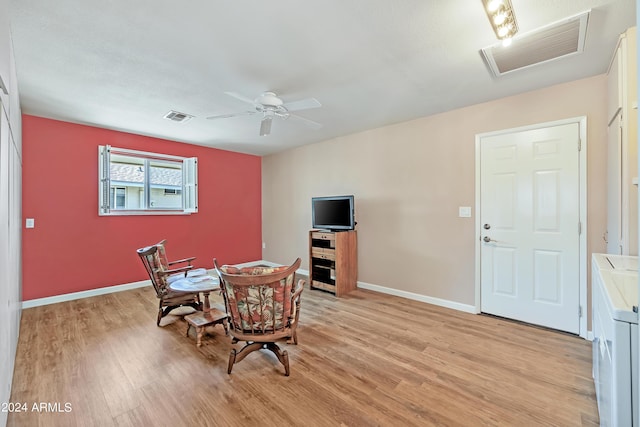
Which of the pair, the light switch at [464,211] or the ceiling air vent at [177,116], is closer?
the light switch at [464,211]

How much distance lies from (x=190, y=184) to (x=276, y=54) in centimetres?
346

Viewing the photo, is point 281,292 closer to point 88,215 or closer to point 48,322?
point 48,322

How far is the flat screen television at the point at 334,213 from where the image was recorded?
403 centimetres

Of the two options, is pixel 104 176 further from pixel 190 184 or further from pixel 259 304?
pixel 259 304

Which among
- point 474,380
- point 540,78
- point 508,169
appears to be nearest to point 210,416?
point 474,380

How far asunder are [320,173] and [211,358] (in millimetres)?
3488

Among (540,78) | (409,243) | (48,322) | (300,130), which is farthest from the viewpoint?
(300,130)

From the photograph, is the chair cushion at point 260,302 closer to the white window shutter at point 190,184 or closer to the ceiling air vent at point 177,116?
the ceiling air vent at point 177,116

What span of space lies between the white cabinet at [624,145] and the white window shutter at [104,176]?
588 centimetres

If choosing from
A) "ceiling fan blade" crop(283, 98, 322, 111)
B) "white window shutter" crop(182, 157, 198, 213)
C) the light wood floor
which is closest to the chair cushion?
the light wood floor

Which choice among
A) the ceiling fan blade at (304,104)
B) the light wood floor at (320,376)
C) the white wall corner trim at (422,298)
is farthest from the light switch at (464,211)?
the ceiling fan blade at (304,104)

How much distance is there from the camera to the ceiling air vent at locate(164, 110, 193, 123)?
344 centimetres

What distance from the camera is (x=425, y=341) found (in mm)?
2590

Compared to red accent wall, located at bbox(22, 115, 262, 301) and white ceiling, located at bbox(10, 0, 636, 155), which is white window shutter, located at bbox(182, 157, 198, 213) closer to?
red accent wall, located at bbox(22, 115, 262, 301)
